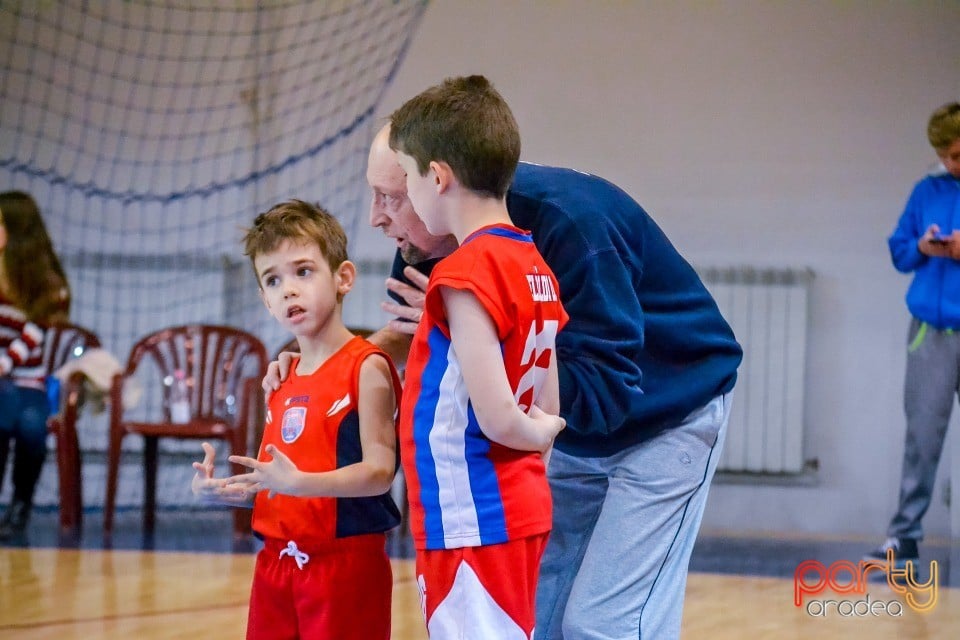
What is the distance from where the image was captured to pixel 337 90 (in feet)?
19.3

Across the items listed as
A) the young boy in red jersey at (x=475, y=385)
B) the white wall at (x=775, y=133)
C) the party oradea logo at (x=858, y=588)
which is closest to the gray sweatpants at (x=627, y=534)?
the young boy in red jersey at (x=475, y=385)

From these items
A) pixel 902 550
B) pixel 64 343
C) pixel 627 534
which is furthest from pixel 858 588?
pixel 64 343

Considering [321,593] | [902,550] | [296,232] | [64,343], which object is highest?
[296,232]

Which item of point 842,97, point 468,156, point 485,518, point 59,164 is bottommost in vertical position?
point 485,518

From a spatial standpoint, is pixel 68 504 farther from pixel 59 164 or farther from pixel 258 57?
pixel 258 57

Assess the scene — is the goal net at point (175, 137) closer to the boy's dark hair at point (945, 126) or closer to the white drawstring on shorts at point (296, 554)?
the boy's dark hair at point (945, 126)

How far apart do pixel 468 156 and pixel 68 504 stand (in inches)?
163

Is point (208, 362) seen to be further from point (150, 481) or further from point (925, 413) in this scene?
point (925, 413)

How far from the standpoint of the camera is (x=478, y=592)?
1446 millimetres

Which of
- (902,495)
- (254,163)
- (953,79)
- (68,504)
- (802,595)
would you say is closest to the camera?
(802,595)

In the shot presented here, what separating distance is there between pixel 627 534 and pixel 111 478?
12.3ft

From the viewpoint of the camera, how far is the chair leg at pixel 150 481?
5.27 meters

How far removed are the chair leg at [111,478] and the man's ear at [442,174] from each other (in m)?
3.92

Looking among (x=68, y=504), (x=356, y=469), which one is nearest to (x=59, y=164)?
(x=68, y=504)
